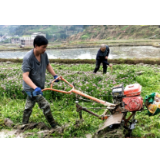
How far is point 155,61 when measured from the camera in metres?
11.3

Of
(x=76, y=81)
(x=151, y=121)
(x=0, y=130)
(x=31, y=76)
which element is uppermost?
(x=31, y=76)

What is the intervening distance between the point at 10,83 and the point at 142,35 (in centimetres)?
3849

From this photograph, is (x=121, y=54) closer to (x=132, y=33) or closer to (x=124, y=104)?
(x=124, y=104)

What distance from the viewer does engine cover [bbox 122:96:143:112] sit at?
2.76 meters

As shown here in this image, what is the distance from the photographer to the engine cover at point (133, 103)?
276 centimetres

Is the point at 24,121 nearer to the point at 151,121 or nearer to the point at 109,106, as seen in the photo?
the point at 109,106

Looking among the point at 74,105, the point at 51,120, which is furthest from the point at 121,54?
the point at 51,120

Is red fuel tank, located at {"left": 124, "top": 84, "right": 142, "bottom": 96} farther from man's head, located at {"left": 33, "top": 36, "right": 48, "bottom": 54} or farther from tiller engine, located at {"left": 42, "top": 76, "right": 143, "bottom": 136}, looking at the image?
man's head, located at {"left": 33, "top": 36, "right": 48, "bottom": 54}

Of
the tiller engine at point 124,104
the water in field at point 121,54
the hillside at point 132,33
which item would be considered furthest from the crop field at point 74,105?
the hillside at point 132,33

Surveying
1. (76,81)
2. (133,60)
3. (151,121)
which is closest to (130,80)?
(76,81)

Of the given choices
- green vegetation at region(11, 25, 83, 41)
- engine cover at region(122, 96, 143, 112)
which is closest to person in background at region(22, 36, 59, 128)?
engine cover at region(122, 96, 143, 112)

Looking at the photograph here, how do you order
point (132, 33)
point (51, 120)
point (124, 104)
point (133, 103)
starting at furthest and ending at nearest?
point (132, 33)
point (51, 120)
point (124, 104)
point (133, 103)

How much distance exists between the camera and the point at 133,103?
2.78m

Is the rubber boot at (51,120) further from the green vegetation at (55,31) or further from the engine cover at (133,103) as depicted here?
the green vegetation at (55,31)
